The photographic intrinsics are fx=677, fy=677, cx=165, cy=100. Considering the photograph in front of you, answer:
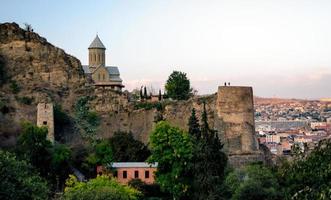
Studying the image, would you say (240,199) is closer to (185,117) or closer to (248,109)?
(248,109)

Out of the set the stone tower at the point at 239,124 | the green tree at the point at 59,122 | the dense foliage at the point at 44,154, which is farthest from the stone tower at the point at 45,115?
the stone tower at the point at 239,124

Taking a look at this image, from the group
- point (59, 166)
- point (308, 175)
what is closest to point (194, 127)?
point (59, 166)

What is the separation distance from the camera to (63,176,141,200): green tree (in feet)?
95.1

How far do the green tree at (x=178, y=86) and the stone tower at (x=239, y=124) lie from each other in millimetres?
8743

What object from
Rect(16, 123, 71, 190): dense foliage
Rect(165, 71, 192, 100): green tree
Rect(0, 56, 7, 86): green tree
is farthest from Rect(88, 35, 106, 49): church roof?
Rect(16, 123, 71, 190): dense foliage

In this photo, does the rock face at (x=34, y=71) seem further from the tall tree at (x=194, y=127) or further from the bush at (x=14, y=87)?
the tall tree at (x=194, y=127)

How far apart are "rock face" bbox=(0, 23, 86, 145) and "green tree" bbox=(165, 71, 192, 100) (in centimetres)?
784

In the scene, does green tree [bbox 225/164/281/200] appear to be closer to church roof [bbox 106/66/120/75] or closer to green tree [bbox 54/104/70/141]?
green tree [bbox 54/104/70/141]

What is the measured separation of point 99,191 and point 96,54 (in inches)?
1660

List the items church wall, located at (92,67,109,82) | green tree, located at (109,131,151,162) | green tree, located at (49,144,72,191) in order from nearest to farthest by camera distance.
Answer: green tree, located at (49,144,72,191)
green tree, located at (109,131,151,162)
church wall, located at (92,67,109,82)

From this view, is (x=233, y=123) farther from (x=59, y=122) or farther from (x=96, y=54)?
(x=96, y=54)

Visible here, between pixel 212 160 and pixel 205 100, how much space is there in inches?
433

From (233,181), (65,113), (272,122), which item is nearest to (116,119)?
(65,113)

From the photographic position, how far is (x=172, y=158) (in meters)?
36.4
